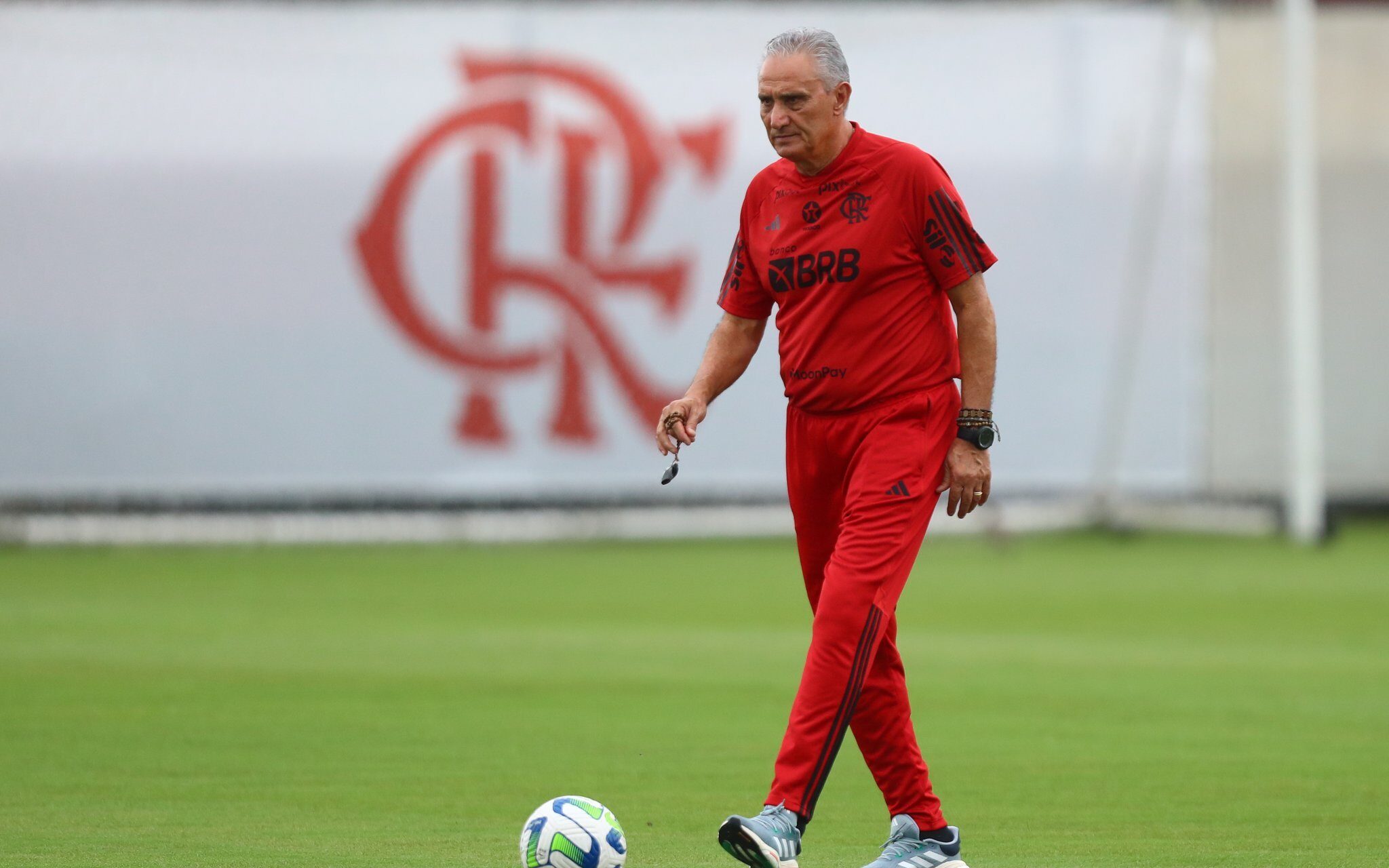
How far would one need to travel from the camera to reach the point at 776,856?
15.6ft

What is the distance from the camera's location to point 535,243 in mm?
18641

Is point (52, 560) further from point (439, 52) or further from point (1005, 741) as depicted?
point (1005, 741)

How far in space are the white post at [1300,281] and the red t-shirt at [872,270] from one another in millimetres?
13573

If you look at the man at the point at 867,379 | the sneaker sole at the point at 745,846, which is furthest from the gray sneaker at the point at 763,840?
the man at the point at 867,379

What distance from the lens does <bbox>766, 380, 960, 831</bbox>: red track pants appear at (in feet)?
16.5

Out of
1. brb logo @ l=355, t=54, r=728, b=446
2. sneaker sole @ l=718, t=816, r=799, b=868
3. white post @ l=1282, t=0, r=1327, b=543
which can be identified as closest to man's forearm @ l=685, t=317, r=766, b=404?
sneaker sole @ l=718, t=816, r=799, b=868

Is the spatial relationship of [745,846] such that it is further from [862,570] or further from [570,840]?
[862,570]

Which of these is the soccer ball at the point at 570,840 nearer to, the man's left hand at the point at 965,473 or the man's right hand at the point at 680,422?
the man's right hand at the point at 680,422

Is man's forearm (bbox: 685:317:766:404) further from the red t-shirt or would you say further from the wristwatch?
the wristwatch

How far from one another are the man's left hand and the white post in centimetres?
1364

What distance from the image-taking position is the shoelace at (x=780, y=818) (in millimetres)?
4840

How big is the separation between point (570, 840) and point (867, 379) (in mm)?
1357

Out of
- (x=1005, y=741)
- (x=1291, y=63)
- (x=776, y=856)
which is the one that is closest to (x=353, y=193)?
(x=1291, y=63)

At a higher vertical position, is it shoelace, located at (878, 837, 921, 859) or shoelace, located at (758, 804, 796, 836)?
shoelace, located at (758, 804, 796, 836)
